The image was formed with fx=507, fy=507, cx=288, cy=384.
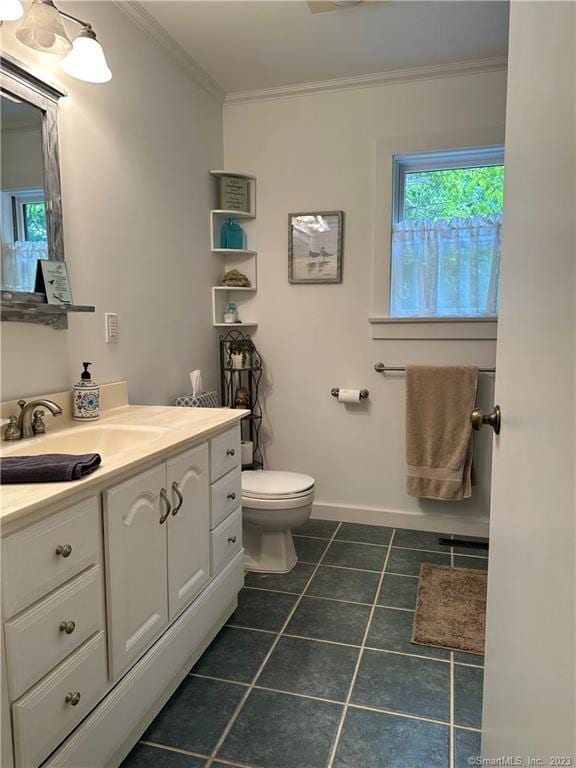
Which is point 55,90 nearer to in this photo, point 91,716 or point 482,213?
point 91,716

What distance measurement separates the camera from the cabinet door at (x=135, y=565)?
1.22m

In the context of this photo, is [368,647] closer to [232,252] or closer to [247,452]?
[247,452]

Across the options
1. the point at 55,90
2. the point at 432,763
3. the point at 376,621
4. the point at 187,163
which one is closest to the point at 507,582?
the point at 432,763

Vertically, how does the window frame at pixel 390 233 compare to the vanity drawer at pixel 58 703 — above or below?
above

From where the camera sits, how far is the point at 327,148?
111 inches

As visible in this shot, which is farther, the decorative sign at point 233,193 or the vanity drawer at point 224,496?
the decorative sign at point 233,193

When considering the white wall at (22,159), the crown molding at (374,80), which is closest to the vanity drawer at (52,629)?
the white wall at (22,159)

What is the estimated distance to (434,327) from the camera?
2.74 meters

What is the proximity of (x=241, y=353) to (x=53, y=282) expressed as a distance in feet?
4.59

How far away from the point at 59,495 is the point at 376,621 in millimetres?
1461

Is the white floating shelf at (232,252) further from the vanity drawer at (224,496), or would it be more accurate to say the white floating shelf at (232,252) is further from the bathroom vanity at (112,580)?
the vanity drawer at (224,496)

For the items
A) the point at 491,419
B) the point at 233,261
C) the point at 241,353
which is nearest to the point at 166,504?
the point at 491,419

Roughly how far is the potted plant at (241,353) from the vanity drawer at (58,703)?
1889 millimetres

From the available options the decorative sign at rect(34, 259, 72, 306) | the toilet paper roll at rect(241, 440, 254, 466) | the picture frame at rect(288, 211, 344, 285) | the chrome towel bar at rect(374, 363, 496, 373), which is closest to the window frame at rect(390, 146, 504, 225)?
the picture frame at rect(288, 211, 344, 285)
